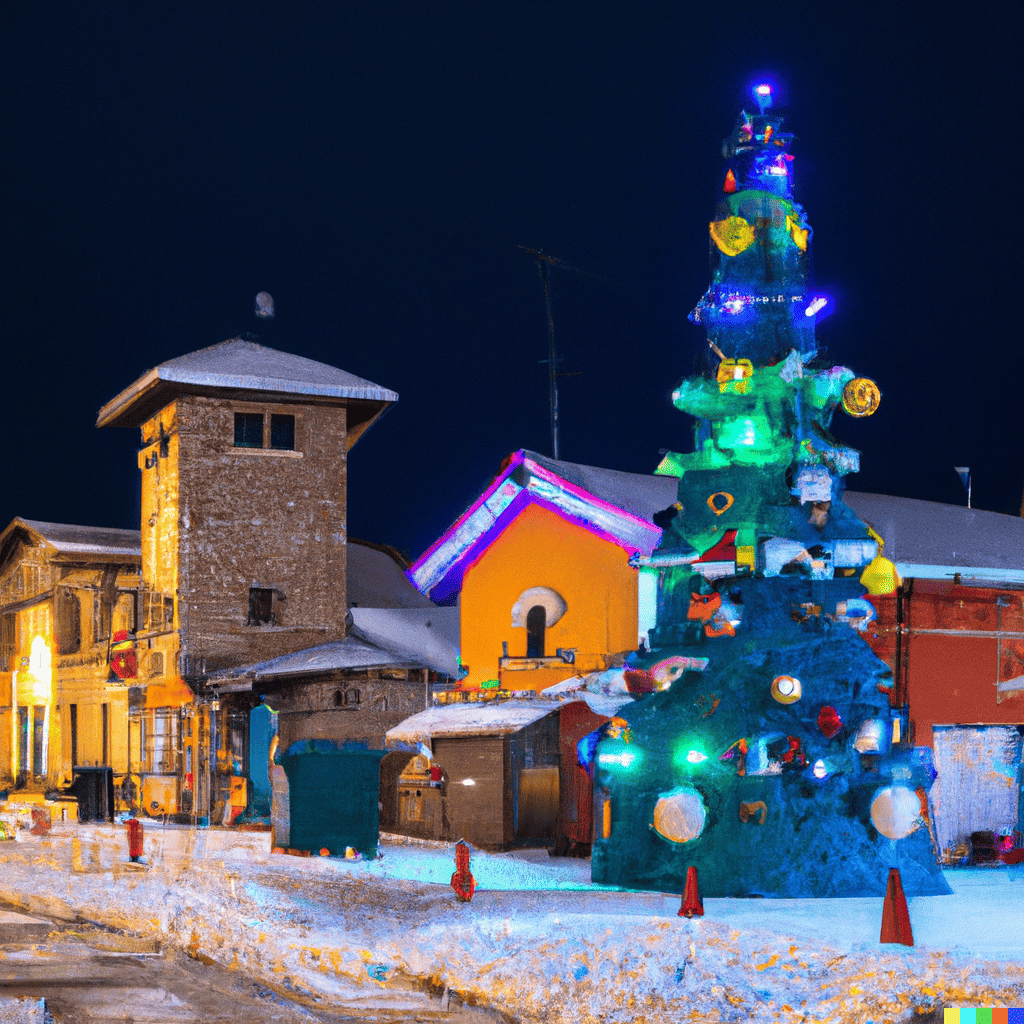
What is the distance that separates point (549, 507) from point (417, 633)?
31.3ft

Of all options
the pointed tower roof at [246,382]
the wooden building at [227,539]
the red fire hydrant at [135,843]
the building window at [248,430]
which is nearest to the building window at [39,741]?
the wooden building at [227,539]

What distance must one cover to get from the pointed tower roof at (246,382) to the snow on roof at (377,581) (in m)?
5.08

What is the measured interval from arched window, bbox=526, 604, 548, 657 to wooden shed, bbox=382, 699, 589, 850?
50.4 inches

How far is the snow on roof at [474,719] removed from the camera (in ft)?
84.0

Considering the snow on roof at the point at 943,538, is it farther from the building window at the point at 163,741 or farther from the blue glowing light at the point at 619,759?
the building window at the point at 163,741

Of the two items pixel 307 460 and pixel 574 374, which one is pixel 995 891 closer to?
pixel 574 374

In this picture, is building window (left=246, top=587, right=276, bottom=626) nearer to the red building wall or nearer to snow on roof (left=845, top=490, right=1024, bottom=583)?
snow on roof (left=845, top=490, right=1024, bottom=583)

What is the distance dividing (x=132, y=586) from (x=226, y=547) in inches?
176

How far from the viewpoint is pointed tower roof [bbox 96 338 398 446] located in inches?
1437

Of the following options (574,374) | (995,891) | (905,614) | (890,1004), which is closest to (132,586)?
(574,374)

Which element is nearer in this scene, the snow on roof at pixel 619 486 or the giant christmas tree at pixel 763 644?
the giant christmas tree at pixel 763 644

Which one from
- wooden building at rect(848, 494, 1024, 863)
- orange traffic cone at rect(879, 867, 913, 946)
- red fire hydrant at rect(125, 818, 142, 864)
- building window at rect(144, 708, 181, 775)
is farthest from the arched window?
orange traffic cone at rect(879, 867, 913, 946)

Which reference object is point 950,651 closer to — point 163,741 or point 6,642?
point 163,741

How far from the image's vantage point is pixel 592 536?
26.7 metres
